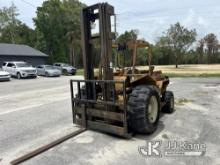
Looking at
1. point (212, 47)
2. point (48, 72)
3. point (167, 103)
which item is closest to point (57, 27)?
point (48, 72)

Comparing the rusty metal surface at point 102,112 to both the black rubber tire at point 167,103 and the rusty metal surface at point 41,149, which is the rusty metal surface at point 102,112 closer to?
the rusty metal surface at point 41,149

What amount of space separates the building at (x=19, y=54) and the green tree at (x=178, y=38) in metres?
23.7

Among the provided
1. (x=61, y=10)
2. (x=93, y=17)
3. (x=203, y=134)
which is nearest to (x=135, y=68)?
(x=93, y=17)

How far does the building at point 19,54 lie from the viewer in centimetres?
3011

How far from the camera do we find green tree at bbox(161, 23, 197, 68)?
138 ft

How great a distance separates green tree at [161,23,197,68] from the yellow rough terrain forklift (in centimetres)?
3968

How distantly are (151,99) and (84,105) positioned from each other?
58.8 inches

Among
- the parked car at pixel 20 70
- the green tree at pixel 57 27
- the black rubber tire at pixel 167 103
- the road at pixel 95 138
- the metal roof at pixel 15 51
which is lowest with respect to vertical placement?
the road at pixel 95 138

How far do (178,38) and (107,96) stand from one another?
40557mm

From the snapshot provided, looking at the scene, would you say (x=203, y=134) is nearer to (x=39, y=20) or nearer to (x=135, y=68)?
(x=135, y=68)

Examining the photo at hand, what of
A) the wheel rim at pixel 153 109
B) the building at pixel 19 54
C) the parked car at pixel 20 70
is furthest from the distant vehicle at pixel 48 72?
the wheel rim at pixel 153 109

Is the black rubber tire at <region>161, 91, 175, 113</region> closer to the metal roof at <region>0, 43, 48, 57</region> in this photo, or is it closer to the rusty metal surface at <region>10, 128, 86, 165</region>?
the rusty metal surface at <region>10, 128, 86, 165</region>

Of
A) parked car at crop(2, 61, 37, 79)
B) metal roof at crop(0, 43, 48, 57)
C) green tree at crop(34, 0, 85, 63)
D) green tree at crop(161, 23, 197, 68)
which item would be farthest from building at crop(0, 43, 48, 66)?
green tree at crop(161, 23, 197, 68)

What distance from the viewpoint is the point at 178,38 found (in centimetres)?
4241
